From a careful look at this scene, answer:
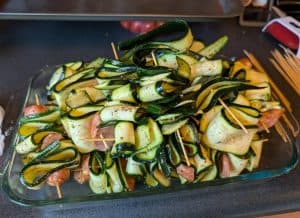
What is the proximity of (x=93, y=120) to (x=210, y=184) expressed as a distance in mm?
225

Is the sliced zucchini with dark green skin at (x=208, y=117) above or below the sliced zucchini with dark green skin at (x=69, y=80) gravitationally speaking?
below

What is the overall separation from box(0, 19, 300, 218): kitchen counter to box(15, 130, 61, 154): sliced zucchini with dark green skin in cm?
10

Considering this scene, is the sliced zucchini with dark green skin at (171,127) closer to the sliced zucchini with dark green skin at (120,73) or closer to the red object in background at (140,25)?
the sliced zucchini with dark green skin at (120,73)

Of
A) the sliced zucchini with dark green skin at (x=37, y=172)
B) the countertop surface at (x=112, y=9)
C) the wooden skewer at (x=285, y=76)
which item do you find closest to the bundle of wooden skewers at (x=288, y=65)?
the wooden skewer at (x=285, y=76)

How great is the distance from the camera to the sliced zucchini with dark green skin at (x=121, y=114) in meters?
0.68

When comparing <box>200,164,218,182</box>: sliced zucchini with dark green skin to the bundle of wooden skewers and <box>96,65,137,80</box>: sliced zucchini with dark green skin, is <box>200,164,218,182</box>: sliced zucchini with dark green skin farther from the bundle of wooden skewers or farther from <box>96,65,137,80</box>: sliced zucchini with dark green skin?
the bundle of wooden skewers

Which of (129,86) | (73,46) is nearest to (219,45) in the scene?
(129,86)

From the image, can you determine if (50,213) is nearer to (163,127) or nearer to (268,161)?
(163,127)

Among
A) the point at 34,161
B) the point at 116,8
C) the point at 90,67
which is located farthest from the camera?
the point at 116,8

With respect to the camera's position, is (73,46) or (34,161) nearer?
(34,161)

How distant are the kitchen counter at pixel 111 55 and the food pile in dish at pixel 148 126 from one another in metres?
0.04

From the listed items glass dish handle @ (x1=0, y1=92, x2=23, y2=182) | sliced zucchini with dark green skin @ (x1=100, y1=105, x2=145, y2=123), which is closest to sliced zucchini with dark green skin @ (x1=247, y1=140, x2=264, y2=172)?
sliced zucchini with dark green skin @ (x1=100, y1=105, x2=145, y2=123)

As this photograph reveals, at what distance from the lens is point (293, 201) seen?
75cm

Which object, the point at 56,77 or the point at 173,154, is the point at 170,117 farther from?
the point at 56,77
